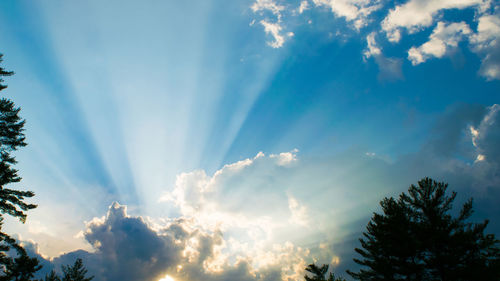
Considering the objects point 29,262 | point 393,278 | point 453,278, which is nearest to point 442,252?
point 453,278

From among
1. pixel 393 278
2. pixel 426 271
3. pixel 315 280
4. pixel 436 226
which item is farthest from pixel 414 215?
pixel 315 280

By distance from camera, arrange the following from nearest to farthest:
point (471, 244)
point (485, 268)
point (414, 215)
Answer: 1. point (485, 268)
2. point (471, 244)
3. point (414, 215)

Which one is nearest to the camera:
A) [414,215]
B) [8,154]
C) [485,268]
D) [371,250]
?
[485,268]

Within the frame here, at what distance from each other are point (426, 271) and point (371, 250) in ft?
13.3

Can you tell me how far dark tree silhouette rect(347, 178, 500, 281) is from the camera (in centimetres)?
1433

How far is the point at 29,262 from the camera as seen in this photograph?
24.2m

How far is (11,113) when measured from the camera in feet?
51.0

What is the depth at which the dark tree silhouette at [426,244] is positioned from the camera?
47.0 ft

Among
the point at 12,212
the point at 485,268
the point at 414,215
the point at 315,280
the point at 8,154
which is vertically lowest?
the point at 315,280

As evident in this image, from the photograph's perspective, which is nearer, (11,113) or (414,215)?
(11,113)

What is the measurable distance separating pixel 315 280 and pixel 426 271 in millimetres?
11687

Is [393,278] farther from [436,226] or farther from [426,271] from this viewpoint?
[436,226]

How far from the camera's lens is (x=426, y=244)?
1577cm

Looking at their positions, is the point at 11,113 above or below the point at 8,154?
above
